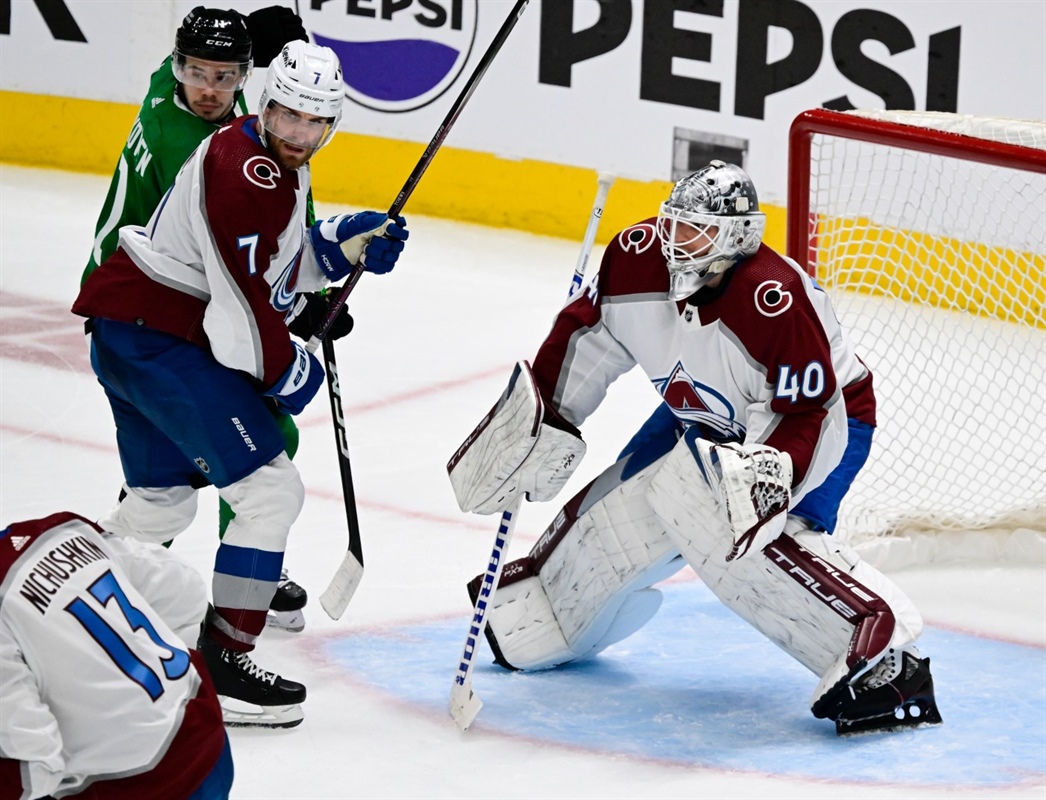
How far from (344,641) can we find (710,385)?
38.1 inches

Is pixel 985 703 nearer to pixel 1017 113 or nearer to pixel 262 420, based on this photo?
pixel 262 420

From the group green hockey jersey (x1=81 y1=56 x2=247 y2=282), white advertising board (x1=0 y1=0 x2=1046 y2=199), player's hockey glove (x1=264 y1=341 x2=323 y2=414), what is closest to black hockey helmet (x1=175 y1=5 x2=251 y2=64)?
green hockey jersey (x1=81 y1=56 x2=247 y2=282)

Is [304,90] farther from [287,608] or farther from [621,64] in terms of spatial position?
[621,64]

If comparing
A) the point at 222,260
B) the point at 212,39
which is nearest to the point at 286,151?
the point at 222,260

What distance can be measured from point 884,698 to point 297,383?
1194 mm

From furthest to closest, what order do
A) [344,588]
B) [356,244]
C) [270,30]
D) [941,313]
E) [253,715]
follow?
A: 1. [941,313]
2. [270,30]
3. [344,588]
4. [356,244]
5. [253,715]

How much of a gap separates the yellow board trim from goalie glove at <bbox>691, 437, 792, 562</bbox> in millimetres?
3269

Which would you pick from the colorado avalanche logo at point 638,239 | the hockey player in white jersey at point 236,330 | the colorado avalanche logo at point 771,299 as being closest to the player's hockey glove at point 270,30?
the hockey player in white jersey at point 236,330

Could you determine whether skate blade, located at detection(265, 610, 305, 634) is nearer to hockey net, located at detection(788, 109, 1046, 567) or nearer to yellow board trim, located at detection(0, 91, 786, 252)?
hockey net, located at detection(788, 109, 1046, 567)

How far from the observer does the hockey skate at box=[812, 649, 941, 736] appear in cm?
308

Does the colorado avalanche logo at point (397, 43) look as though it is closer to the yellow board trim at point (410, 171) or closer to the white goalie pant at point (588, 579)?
the yellow board trim at point (410, 171)

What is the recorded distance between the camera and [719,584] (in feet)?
10.5

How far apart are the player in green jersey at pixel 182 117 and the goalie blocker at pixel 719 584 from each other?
0.63 m

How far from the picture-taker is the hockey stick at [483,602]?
3113mm
